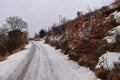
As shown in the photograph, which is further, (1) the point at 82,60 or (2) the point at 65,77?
(1) the point at 82,60

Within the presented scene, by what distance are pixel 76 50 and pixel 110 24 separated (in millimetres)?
3384

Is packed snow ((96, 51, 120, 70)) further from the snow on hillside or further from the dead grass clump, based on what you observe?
the snow on hillside

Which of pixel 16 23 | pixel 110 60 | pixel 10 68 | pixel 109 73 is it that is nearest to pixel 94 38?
pixel 110 60

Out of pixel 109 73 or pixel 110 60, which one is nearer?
pixel 109 73

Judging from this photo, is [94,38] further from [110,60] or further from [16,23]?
[16,23]

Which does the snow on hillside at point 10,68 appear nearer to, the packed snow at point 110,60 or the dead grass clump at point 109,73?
the dead grass clump at point 109,73

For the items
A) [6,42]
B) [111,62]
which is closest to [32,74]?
[111,62]

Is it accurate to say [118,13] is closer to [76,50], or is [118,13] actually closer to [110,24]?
[110,24]

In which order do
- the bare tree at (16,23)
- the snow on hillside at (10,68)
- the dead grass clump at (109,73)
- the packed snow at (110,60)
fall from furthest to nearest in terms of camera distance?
the bare tree at (16,23) < the snow on hillside at (10,68) < the packed snow at (110,60) < the dead grass clump at (109,73)

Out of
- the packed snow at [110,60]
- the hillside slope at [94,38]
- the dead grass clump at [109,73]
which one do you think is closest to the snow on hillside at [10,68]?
the hillside slope at [94,38]

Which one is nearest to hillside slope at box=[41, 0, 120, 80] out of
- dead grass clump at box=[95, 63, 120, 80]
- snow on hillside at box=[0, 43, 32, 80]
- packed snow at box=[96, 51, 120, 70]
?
packed snow at box=[96, 51, 120, 70]

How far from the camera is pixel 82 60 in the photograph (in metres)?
16.9

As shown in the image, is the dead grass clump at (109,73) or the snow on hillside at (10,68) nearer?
the dead grass clump at (109,73)

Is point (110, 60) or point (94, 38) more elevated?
point (94, 38)
